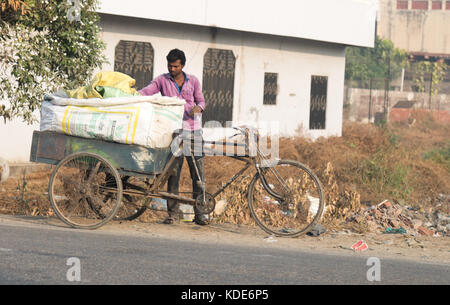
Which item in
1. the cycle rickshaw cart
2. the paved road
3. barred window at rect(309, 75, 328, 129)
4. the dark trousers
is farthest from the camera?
barred window at rect(309, 75, 328, 129)

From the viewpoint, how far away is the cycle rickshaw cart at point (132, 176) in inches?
305

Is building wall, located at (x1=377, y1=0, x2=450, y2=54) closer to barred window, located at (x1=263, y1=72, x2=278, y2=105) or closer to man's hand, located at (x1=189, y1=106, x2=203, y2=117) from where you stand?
barred window, located at (x1=263, y1=72, x2=278, y2=105)

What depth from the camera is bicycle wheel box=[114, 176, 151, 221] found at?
8.15 m

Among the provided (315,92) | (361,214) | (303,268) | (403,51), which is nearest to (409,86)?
(403,51)

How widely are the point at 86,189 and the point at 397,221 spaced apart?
4641 millimetres

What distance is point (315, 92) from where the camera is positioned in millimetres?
21062

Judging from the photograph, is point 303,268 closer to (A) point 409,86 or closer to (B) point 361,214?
(B) point 361,214

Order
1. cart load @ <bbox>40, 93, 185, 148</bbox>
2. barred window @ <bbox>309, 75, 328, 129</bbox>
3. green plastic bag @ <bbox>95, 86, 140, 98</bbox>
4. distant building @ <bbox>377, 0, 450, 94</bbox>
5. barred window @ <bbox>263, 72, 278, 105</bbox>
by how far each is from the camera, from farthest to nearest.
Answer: distant building @ <bbox>377, 0, 450, 94</bbox> < barred window @ <bbox>309, 75, 328, 129</bbox> < barred window @ <bbox>263, 72, 278, 105</bbox> < green plastic bag @ <bbox>95, 86, 140, 98</bbox> < cart load @ <bbox>40, 93, 185, 148</bbox>

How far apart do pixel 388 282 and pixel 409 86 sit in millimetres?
51758

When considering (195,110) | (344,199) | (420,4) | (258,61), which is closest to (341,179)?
(344,199)

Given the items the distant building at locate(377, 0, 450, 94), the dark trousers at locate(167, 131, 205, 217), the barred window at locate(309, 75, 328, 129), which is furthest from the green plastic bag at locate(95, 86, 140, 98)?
the distant building at locate(377, 0, 450, 94)

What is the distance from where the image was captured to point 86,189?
796 centimetres

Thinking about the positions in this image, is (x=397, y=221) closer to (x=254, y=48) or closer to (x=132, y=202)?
(x=132, y=202)

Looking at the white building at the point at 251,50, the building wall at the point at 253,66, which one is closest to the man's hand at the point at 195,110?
A: the building wall at the point at 253,66
